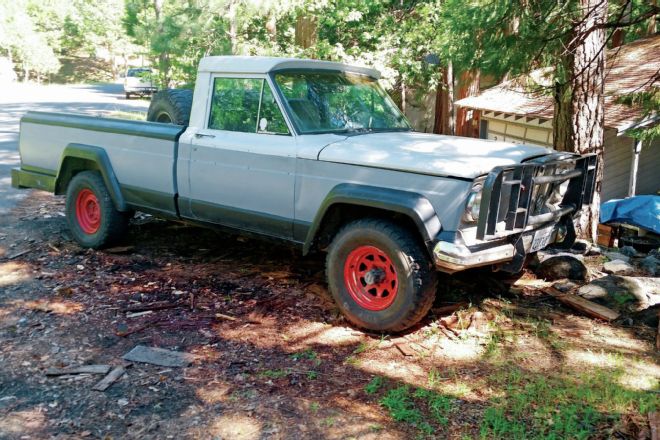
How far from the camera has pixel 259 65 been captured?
5.44m

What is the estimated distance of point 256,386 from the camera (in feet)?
13.0

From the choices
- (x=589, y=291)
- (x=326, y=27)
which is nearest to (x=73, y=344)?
(x=589, y=291)

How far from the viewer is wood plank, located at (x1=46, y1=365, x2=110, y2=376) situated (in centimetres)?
410

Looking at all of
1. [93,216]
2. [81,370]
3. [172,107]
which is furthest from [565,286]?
[93,216]

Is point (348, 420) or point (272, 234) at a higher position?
point (272, 234)

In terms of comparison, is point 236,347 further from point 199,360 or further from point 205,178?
point 205,178

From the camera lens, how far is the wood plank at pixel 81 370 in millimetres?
4098

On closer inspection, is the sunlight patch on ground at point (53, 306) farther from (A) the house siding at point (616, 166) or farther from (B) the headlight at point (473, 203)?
(A) the house siding at point (616, 166)

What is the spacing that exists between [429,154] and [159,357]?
244cm

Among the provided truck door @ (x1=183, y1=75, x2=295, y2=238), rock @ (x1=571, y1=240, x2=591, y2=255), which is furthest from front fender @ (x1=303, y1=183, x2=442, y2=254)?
rock @ (x1=571, y1=240, x2=591, y2=255)

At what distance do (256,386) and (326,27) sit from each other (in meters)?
12.2

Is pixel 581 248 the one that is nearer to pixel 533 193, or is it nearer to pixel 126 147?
pixel 533 193

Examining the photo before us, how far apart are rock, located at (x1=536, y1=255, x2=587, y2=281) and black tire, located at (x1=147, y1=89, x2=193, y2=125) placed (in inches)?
155

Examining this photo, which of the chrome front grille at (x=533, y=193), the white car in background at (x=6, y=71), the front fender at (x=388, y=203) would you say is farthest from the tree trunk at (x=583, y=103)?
the white car in background at (x=6, y=71)
